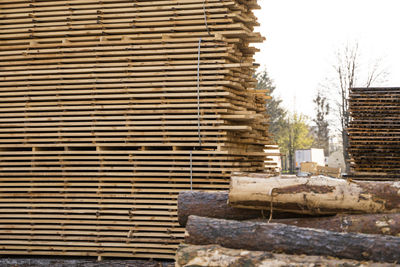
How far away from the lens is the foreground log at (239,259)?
454 cm

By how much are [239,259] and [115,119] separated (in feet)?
16.8

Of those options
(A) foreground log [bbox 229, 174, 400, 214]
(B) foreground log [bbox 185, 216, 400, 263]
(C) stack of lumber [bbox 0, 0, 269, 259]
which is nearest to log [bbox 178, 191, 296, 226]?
(A) foreground log [bbox 229, 174, 400, 214]

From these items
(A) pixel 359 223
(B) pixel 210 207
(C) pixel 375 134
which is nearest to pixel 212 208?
(B) pixel 210 207

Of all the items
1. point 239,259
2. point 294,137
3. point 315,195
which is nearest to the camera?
point 239,259

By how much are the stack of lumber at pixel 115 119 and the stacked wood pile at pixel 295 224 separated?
3.12 metres

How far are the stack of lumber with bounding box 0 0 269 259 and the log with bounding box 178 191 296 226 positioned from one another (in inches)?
104

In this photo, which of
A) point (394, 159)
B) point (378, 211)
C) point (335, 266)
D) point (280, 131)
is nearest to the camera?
point (335, 266)

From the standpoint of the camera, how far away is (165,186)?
29.2 feet

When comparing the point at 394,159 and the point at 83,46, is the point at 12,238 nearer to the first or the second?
the point at 83,46

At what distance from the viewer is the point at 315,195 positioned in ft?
17.5

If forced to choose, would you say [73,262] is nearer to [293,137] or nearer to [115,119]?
[115,119]

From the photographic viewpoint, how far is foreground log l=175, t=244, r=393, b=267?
14.9 ft

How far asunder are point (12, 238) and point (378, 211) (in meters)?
6.98

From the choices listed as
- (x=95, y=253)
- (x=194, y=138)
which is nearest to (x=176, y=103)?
(x=194, y=138)
